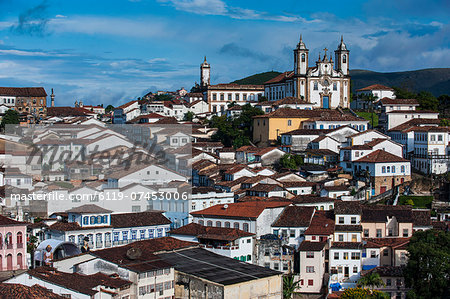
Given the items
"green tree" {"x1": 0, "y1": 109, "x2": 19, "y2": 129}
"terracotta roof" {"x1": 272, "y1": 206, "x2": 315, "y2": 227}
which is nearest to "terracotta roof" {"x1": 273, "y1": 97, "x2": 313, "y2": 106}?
"terracotta roof" {"x1": 272, "y1": 206, "x2": 315, "y2": 227}

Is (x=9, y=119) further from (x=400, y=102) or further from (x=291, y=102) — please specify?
(x=400, y=102)

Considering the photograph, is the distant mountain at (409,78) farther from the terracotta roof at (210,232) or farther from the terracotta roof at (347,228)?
the terracotta roof at (210,232)

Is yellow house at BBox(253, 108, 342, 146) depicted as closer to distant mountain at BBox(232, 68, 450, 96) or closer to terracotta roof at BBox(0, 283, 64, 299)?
terracotta roof at BBox(0, 283, 64, 299)

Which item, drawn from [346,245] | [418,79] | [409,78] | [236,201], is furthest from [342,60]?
[418,79]

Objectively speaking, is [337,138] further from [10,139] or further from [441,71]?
[441,71]

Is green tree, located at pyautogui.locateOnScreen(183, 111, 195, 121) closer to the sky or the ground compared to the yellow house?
closer to the sky

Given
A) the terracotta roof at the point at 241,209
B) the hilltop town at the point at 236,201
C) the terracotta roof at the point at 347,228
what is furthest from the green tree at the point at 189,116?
the terracotta roof at the point at 347,228
